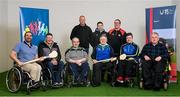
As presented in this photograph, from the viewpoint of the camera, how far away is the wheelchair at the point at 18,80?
15.1 ft

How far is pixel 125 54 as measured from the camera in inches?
214

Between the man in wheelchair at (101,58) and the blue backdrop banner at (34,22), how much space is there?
1.28 m

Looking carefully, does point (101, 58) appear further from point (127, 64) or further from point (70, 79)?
point (70, 79)

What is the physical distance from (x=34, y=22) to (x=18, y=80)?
163cm

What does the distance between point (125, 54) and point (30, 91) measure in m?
1.81

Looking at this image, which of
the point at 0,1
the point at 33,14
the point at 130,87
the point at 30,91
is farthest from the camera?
the point at 0,1

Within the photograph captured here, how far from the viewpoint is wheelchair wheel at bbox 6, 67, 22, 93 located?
4.66m

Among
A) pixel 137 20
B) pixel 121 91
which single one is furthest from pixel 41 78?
pixel 137 20

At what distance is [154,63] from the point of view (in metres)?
5.04

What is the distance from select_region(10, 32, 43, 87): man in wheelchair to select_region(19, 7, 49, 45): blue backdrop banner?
2.27 ft

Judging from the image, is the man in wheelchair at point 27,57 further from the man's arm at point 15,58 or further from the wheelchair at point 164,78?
the wheelchair at point 164,78

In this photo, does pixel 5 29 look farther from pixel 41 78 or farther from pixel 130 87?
pixel 130 87

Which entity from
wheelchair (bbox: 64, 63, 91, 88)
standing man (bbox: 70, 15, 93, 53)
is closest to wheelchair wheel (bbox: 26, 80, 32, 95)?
wheelchair (bbox: 64, 63, 91, 88)

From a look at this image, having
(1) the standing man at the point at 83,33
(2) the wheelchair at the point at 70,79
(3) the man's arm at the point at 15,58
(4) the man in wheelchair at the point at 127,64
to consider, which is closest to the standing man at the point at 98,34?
(1) the standing man at the point at 83,33
